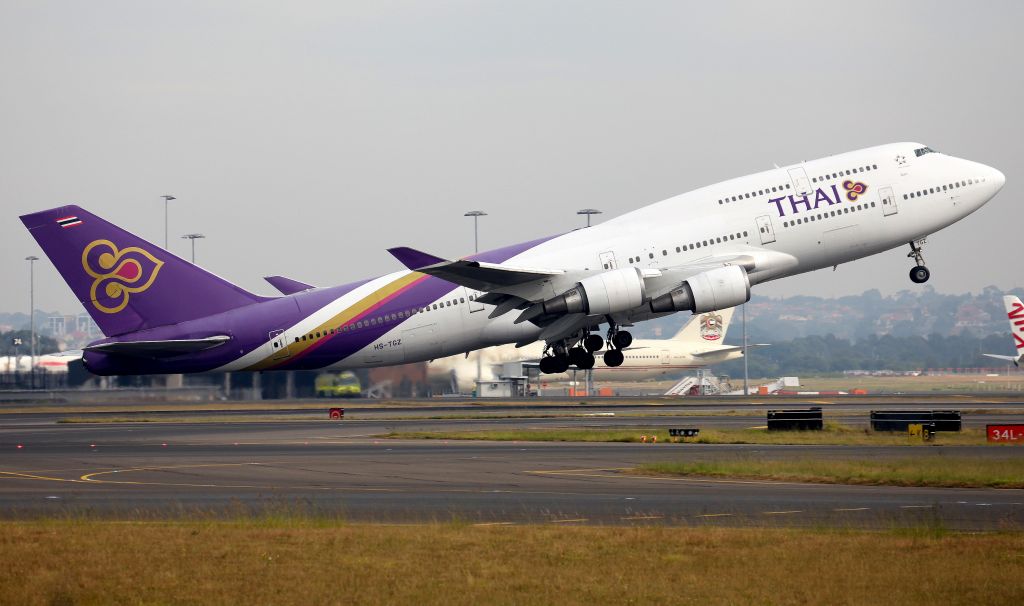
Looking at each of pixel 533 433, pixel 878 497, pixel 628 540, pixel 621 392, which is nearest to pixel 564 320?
pixel 533 433

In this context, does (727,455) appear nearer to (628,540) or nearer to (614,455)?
(614,455)

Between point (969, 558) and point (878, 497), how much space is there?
25.6ft

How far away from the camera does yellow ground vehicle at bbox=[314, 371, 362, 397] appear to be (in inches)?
2702

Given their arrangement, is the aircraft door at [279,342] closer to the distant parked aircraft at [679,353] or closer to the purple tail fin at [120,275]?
the purple tail fin at [120,275]

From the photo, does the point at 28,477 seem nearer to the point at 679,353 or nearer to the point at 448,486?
the point at 448,486

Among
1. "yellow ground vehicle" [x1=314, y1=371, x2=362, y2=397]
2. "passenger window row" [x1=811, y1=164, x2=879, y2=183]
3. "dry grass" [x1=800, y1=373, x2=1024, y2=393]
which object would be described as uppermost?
"passenger window row" [x1=811, y1=164, x2=879, y2=183]

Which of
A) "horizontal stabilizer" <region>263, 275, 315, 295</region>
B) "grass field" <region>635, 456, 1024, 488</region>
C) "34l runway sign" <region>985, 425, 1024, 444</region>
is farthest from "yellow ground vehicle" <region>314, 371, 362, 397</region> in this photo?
"grass field" <region>635, 456, 1024, 488</region>

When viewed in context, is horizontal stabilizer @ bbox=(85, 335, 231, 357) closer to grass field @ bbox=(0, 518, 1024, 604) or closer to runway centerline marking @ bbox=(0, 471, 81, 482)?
runway centerline marking @ bbox=(0, 471, 81, 482)

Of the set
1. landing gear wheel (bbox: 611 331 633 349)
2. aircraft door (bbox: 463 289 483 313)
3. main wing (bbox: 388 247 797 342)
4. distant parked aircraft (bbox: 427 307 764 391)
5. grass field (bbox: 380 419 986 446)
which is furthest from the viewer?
distant parked aircraft (bbox: 427 307 764 391)

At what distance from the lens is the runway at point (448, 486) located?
71.9 feet

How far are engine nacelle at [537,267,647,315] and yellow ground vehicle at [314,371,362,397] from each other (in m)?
27.3

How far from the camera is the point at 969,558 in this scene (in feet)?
54.6

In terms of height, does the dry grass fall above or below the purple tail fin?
below

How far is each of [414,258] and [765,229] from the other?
1383cm
